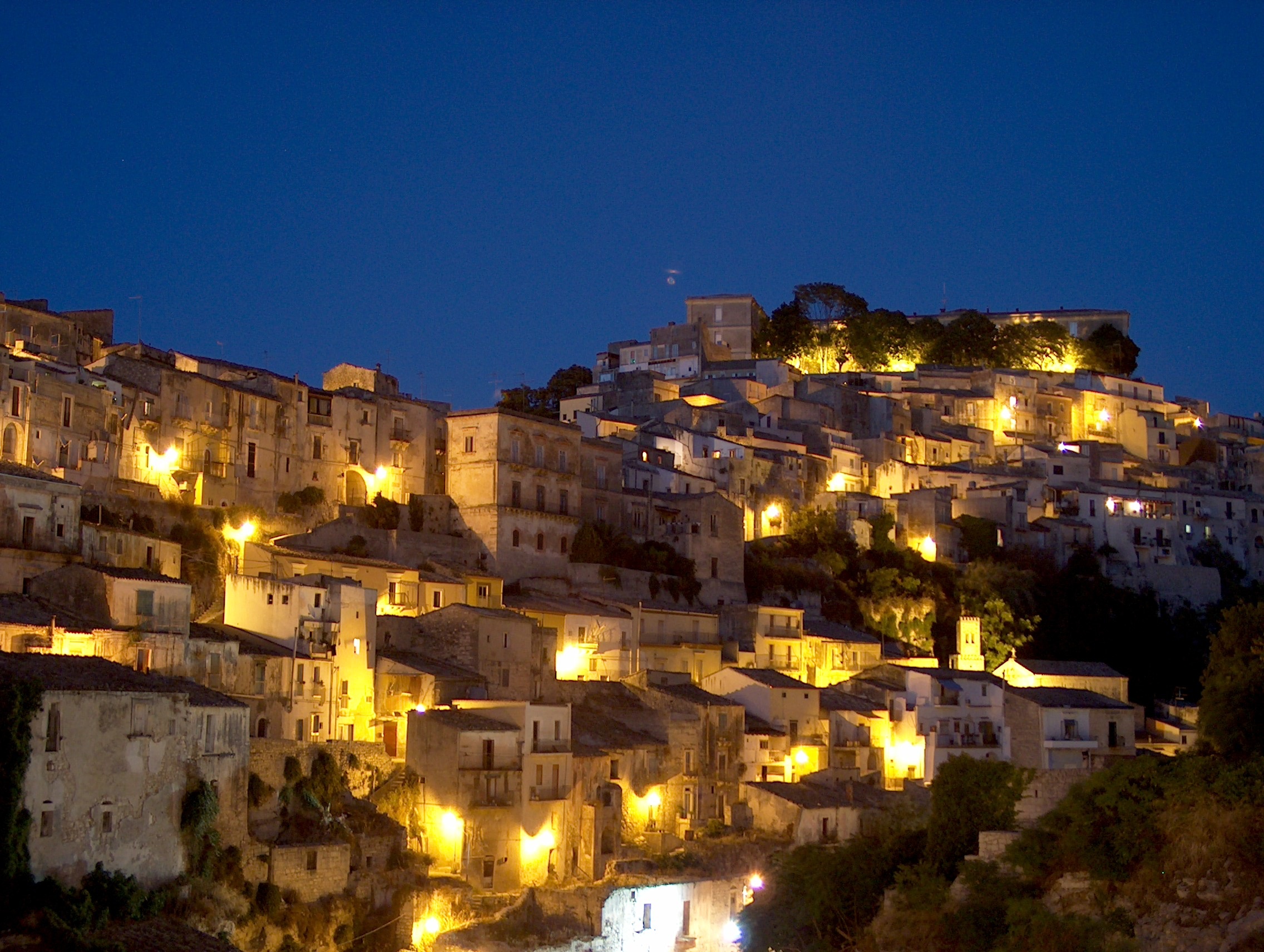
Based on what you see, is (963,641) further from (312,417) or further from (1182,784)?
(1182,784)

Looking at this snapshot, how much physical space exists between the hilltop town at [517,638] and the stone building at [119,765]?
0.23ft

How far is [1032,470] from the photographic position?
7469 centimetres

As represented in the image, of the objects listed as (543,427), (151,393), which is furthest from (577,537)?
(151,393)

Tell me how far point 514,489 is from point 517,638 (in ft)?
31.8

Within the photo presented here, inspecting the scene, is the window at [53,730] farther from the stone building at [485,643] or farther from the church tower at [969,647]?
the church tower at [969,647]

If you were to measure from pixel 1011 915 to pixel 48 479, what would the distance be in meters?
22.6

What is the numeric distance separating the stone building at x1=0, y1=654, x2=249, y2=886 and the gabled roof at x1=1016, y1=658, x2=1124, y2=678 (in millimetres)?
29197

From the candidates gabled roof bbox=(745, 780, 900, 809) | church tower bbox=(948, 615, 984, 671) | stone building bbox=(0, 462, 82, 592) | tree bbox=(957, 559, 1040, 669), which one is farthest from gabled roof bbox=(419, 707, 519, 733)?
tree bbox=(957, 559, 1040, 669)

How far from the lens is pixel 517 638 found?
139 feet

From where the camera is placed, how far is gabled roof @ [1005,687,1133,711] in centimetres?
4853

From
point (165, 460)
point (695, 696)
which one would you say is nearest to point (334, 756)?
point (695, 696)

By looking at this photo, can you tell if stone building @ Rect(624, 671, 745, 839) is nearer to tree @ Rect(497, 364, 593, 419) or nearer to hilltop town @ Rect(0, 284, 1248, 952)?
hilltop town @ Rect(0, 284, 1248, 952)

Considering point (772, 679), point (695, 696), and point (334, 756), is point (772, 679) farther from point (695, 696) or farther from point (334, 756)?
point (334, 756)

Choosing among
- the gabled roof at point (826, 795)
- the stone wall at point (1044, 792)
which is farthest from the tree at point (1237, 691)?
the gabled roof at point (826, 795)
